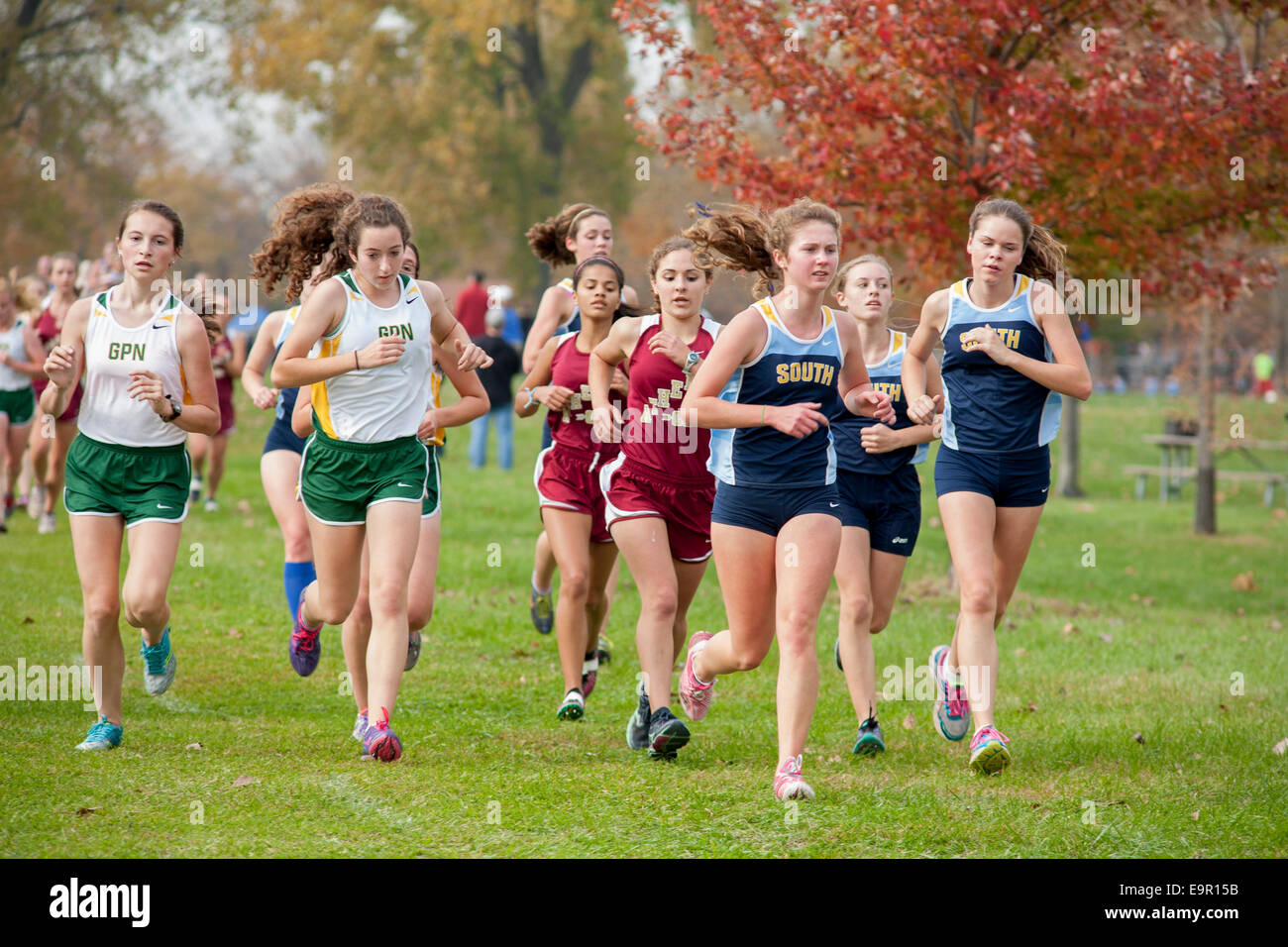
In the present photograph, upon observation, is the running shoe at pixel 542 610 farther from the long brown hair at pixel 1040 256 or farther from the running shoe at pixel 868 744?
the long brown hair at pixel 1040 256

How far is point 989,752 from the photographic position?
19.6ft

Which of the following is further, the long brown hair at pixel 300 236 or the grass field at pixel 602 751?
the long brown hair at pixel 300 236

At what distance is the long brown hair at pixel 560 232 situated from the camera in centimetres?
798

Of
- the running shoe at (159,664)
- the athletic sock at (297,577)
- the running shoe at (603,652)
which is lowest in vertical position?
the running shoe at (603,652)

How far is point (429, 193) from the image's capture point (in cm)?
3691

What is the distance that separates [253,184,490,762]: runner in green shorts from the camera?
5.88 meters

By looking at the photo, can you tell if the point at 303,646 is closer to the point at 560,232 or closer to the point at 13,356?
the point at 560,232

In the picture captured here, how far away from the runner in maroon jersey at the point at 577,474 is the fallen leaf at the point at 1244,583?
837 cm

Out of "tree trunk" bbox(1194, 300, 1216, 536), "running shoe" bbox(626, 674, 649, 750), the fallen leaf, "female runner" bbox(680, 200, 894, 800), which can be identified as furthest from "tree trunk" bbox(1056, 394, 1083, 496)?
"female runner" bbox(680, 200, 894, 800)

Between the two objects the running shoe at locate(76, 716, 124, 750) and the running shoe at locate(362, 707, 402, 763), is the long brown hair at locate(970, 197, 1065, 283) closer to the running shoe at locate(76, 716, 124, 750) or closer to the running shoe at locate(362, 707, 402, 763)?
the running shoe at locate(362, 707, 402, 763)

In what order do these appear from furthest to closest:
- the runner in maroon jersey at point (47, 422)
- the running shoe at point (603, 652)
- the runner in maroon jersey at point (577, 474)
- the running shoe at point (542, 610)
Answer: the runner in maroon jersey at point (47, 422) → the running shoe at point (542, 610) → the running shoe at point (603, 652) → the runner in maroon jersey at point (577, 474)

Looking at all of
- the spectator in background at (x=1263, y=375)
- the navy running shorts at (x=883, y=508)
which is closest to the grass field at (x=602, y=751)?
the navy running shorts at (x=883, y=508)

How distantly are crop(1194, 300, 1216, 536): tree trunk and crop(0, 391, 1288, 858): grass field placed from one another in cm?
502
